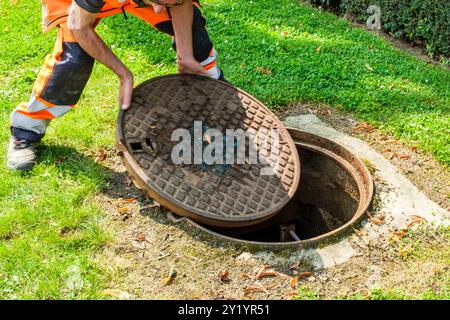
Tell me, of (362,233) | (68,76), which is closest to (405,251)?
(362,233)

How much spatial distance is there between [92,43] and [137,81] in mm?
1457

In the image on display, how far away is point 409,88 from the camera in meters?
4.75

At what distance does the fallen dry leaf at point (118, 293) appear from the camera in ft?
9.25

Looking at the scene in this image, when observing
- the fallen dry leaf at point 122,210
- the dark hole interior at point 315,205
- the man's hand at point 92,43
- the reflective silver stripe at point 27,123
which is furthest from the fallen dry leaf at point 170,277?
the reflective silver stripe at point 27,123

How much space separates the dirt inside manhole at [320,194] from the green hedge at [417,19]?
8.27ft

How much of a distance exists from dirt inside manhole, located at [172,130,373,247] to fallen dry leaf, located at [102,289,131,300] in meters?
1.00

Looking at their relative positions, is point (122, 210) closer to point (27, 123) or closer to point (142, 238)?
point (142, 238)

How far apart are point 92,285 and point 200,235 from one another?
662mm

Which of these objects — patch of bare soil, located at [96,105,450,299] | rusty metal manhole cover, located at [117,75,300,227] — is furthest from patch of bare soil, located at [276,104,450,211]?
rusty metal manhole cover, located at [117,75,300,227]

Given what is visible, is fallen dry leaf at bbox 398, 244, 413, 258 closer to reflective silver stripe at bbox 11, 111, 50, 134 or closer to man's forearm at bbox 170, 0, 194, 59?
man's forearm at bbox 170, 0, 194, 59

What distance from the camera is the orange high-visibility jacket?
334cm

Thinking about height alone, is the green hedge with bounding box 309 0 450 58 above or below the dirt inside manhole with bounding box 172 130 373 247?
above

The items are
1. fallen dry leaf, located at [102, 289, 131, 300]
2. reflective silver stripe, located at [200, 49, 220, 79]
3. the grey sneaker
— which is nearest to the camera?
fallen dry leaf, located at [102, 289, 131, 300]
